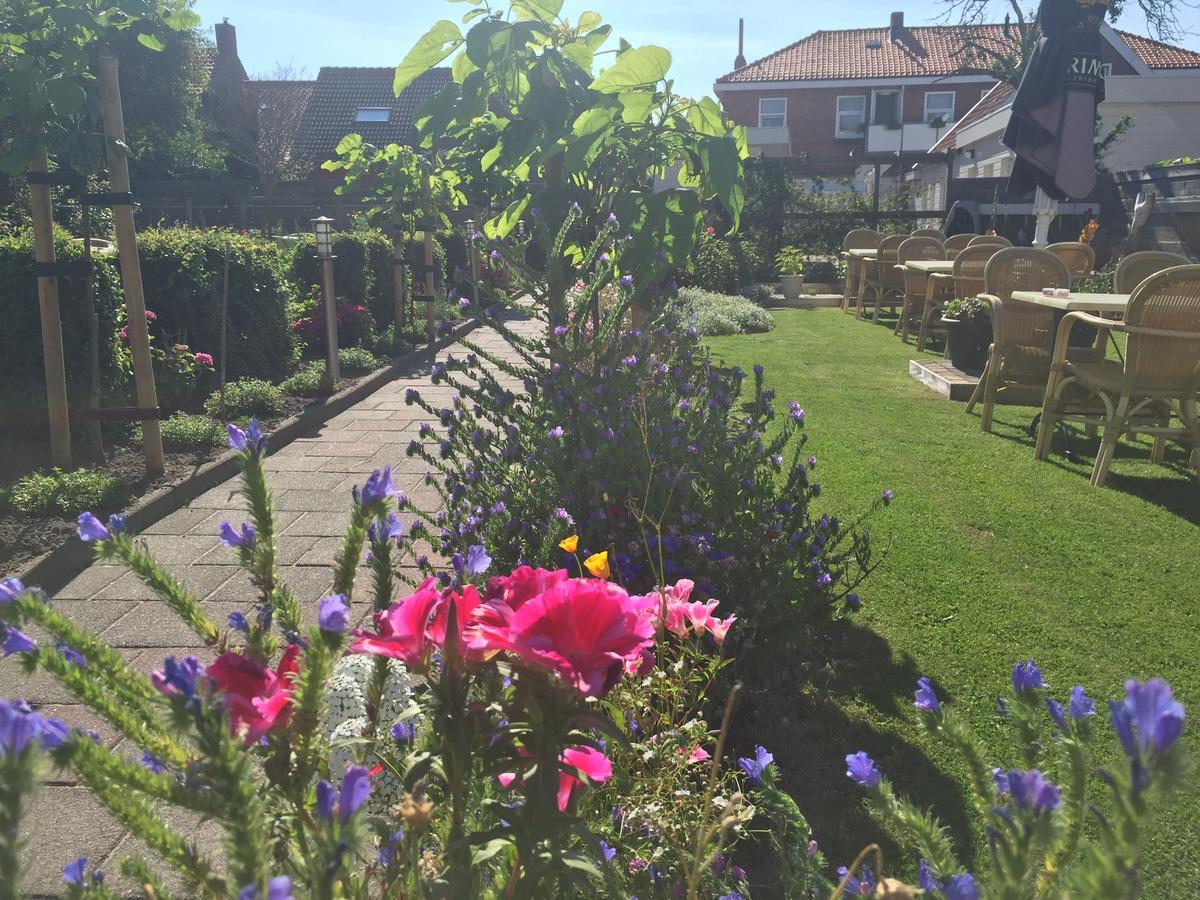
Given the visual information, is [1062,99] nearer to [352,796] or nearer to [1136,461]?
[1136,461]

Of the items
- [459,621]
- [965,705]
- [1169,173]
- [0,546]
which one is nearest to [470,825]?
[459,621]

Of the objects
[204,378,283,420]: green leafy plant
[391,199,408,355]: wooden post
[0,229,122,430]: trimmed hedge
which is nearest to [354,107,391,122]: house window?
[391,199,408,355]: wooden post

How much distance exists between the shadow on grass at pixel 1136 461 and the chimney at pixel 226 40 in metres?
40.4

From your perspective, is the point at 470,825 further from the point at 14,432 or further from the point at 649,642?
the point at 14,432

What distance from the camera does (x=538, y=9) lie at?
2736 millimetres

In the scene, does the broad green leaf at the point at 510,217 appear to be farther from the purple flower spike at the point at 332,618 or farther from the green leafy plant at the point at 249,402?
the green leafy plant at the point at 249,402

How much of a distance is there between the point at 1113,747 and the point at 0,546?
4.42 metres

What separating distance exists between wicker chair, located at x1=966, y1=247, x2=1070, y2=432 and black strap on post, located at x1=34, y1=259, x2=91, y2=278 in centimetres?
544

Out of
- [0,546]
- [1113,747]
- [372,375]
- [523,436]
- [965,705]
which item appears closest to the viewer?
[1113,747]

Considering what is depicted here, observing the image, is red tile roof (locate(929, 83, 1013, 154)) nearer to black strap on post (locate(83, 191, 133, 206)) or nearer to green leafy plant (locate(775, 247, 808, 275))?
green leafy plant (locate(775, 247, 808, 275))

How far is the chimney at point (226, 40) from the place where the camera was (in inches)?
1532

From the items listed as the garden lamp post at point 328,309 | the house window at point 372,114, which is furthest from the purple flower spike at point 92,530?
the house window at point 372,114

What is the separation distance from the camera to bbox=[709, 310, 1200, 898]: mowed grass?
8.11 ft

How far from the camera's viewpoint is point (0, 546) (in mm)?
4191
